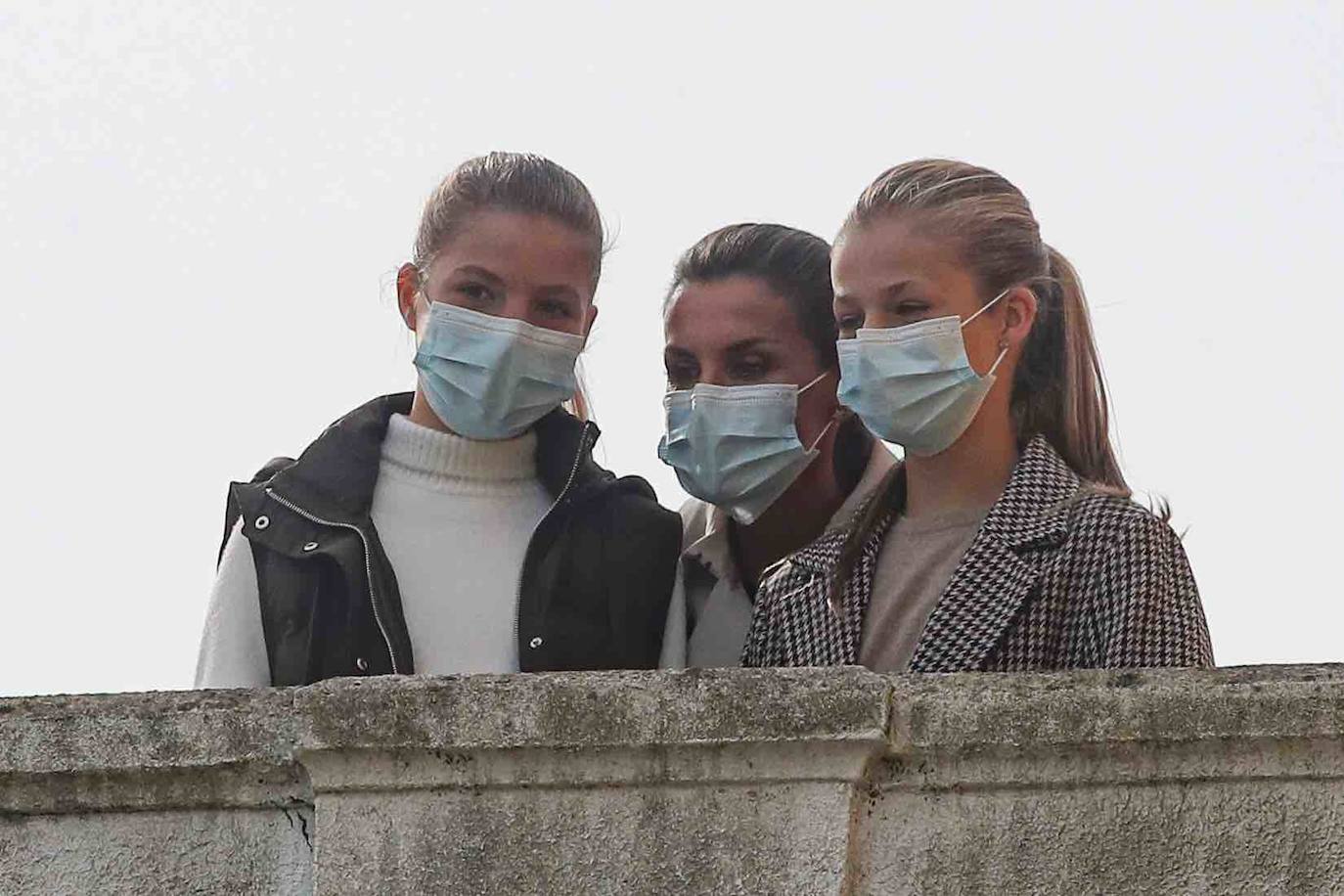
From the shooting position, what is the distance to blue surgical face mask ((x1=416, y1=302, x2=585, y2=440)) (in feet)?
16.9

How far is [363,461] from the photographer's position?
16.9 feet

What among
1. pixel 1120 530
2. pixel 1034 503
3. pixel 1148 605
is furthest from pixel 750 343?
pixel 1148 605

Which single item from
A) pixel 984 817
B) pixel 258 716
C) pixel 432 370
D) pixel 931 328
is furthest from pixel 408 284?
pixel 984 817

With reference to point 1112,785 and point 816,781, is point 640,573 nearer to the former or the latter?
point 816,781

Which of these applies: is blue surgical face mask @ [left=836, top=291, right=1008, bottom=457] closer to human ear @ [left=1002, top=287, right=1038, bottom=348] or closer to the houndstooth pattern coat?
human ear @ [left=1002, top=287, right=1038, bottom=348]

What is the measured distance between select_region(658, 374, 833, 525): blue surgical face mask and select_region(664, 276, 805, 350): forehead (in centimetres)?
13

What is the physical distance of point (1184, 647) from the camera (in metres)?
4.24

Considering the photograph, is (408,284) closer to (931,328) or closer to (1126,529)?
(931,328)

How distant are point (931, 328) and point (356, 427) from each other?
4.10 ft

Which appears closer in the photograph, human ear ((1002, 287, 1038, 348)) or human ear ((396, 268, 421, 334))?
human ear ((1002, 287, 1038, 348))

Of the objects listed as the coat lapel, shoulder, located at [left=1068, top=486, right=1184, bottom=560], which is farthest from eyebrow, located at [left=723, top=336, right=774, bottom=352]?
shoulder, located at [left=1068, top=486, right=1184, bottom=560]

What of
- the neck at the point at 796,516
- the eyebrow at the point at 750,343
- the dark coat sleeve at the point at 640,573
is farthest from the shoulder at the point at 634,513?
the eyebrow at the point at 750,343

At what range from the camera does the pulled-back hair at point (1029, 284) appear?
4.92 metres

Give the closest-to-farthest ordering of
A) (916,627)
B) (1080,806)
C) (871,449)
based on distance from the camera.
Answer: (1080,806) < (916,627) < (871,449)
